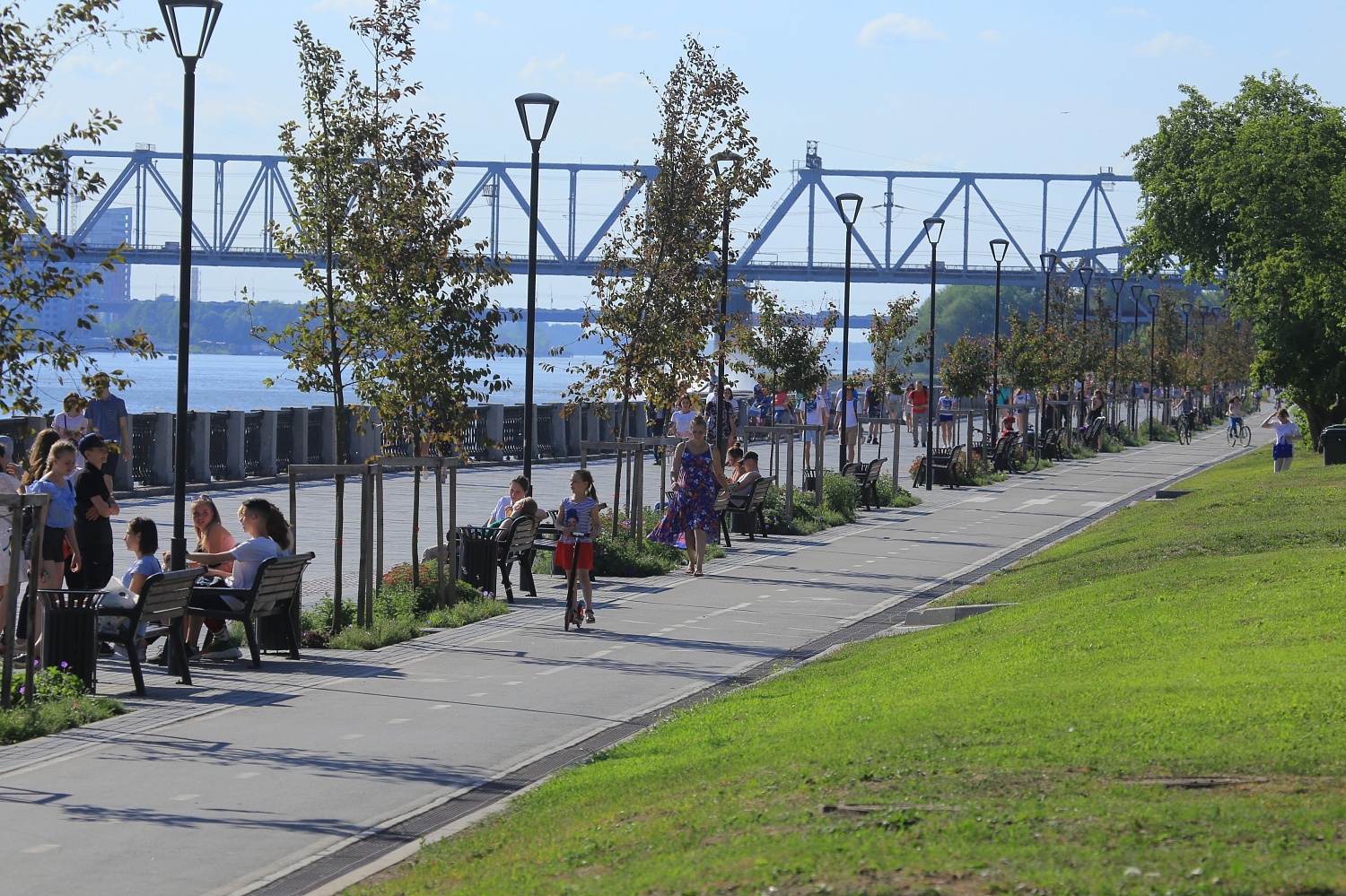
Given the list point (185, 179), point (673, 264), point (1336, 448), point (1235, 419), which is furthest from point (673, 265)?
point (1235, 419)

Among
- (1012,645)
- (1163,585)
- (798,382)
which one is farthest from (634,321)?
(798,382)

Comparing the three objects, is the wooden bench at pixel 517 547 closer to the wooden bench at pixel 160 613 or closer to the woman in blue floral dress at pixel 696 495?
the woman in blue floral dress at pixel 696 495

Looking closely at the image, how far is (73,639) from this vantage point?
10930 mm

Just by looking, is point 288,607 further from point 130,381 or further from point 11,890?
point 11,890

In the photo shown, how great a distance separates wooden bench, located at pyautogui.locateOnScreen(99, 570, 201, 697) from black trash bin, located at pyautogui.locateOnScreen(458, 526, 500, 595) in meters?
4.86

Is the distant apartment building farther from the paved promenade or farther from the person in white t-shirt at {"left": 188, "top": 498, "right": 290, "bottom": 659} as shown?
the person in white t-shirt at {"left": 188, "top": 498, "right": 290, "bottom": 659}

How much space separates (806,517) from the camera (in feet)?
83.9

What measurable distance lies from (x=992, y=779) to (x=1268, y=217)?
27835 mm

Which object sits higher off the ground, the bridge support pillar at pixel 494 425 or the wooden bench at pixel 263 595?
the bridge support pillar at pixel 494 425

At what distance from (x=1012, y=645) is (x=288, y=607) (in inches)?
202

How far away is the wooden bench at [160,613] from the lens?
35.7 ft

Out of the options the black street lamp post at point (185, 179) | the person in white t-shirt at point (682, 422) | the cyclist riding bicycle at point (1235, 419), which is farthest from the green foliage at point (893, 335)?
the black street lamp post at point (185, 179)

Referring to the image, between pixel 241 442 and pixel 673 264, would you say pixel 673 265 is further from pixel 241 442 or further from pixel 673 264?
pixel 241 442

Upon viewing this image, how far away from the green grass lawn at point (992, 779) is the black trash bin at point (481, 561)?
4.57 meters
